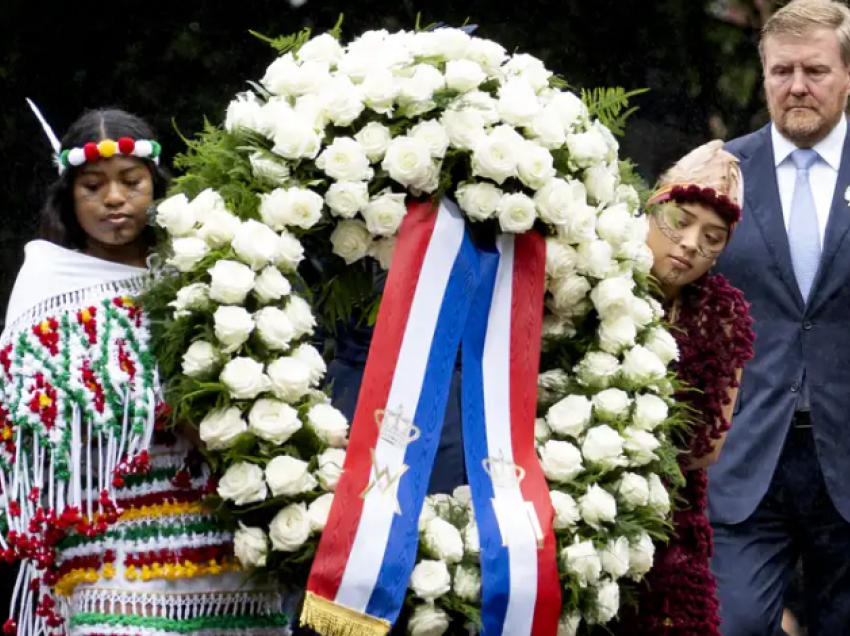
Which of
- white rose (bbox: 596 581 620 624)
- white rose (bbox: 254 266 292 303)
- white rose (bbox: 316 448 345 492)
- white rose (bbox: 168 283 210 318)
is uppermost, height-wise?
white rose (bbox: 254 266 292 303)

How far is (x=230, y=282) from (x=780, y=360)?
2244 millimetres

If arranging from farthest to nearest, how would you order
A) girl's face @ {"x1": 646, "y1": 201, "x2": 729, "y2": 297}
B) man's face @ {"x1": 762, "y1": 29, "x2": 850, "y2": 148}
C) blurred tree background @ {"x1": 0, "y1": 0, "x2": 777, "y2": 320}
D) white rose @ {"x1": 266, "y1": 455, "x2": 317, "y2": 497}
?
blurred tree background @ {"x1": 0, "y1": 0, "x2": 777, "y2": 320} < man's face @ {"x1": 762, "y1": 29, "x2": 850, "y2": 148} < girl's face @ {"x1": 646, "y1": 201, "x2": 729, "y2": 297} < white rose @ {"x1": 266, "y1": 455, "x2": 317, "y2": 497}

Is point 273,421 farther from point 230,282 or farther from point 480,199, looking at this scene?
point 480,199

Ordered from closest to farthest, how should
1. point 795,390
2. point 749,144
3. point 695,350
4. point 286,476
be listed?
point 286,476, point 695,350, point 795,390, point 749,144

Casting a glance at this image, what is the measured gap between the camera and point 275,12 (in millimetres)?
7309

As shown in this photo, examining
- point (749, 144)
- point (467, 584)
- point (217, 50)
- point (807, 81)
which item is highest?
point (217, 50)

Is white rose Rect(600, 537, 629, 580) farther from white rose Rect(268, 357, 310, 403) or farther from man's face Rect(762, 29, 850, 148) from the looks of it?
man's face Rect(762, 29, 850, 148)

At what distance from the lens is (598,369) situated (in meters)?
4.93

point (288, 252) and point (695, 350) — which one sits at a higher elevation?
point (288, 252)

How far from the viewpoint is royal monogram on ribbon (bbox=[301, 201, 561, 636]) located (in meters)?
4.52

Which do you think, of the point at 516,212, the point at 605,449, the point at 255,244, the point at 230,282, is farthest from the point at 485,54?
the point at 605,449

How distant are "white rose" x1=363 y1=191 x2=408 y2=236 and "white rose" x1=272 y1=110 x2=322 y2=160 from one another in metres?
0.20

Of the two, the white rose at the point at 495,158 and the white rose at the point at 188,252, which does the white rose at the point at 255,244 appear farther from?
the white rose at the point at 495,158

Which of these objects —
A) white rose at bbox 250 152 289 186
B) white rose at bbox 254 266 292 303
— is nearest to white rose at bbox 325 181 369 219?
white rose at bbox 250 152 289 186
